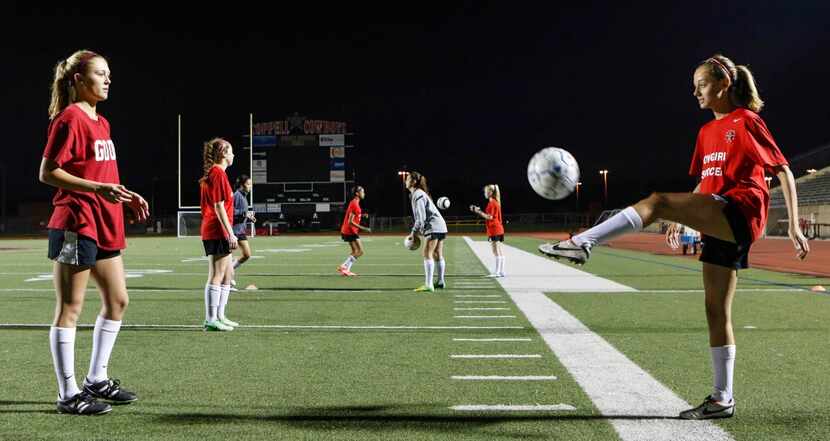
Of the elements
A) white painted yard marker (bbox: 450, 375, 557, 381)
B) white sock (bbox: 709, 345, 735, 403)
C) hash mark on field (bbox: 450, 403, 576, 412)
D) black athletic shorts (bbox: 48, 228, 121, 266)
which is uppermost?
black athletic shorts (bbox: 48, 228, 121, 266)

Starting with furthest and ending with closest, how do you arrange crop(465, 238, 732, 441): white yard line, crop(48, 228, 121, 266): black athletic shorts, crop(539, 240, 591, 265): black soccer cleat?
crop(48, 228, 121, 266): black athletic shorts
crop(465, 238, 732, 441): white yard line
crop(539, 240, 591, 265): black soccer cleat

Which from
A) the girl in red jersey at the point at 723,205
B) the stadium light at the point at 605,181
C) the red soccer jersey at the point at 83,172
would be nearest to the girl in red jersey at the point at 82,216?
the red soccer jersey at the point at 83,172

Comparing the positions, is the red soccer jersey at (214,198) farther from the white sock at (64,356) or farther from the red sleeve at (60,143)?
the red sleeve at (60,143)

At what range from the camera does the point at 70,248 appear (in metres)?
3.59

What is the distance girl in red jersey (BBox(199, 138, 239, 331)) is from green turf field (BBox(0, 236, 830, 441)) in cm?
29

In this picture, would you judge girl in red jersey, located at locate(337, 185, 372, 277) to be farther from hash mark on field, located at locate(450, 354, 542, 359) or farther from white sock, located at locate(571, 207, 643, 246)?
white sock, located at locate(571, 207, 643, 246)

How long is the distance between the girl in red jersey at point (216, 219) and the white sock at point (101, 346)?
2.55 metres

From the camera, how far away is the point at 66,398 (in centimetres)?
373

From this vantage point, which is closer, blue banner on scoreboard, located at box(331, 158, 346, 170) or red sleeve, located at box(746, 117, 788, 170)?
red sleeve, located at box(746, 117, 788, 170)

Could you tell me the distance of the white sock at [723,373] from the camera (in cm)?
360

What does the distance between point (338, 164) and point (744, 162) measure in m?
46.1

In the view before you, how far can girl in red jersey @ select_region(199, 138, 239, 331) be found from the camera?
21.5 feet

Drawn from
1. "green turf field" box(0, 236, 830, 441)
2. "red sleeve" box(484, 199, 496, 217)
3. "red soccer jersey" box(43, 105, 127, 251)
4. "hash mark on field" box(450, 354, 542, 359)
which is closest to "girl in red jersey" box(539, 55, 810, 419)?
"green turf field" box(0, 236, 830, 441)

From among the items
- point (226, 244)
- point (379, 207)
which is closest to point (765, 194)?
point (226, 244)
